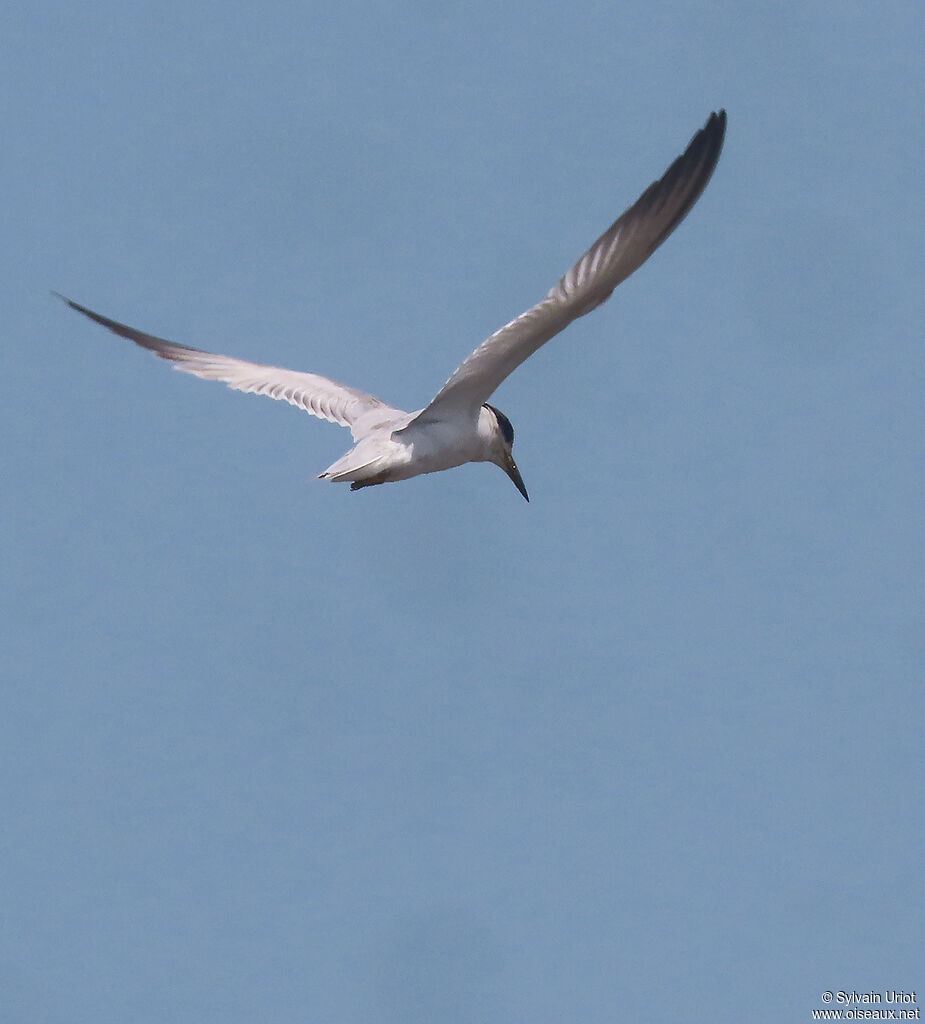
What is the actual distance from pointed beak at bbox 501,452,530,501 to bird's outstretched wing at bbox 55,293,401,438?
1.00 metres

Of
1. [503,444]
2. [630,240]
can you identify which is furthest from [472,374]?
[503,444]

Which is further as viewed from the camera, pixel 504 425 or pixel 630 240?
pixel 504 425

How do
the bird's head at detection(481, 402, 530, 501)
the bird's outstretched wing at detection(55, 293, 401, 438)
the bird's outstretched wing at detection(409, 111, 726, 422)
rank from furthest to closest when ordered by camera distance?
the bird's outstretched wing at detection(55, 293, 401, 438) < the bird's head at detection(481, 402, 530, 501) < the bird's outstretched wing at detection(409, 111, 726, 422)

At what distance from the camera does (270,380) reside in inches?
598

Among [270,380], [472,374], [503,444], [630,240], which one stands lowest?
[472,374]

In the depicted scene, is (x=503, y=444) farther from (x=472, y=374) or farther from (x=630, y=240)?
(x=630, y=240)

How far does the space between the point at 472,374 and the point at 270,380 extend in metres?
4.33

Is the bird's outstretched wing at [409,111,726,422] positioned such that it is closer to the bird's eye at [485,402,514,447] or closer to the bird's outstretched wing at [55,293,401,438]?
the bird's eye at [485,402,514,447]

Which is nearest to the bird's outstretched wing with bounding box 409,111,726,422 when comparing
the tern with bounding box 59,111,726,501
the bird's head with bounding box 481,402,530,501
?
the tern with bounding box 59,111,726,501

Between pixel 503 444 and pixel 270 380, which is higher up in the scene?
pixel 270 380

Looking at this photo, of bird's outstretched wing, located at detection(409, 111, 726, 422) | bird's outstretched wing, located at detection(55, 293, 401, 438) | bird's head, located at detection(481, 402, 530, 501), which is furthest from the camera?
bird's outstretched wing, located at detection(55, 293, 401, 438)

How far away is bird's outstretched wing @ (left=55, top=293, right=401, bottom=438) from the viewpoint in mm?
14359

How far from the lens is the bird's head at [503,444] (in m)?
12.7

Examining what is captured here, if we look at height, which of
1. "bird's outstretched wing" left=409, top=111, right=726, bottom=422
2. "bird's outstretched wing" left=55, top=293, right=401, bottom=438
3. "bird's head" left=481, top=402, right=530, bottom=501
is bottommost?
"bird's outstretched wing" left=409, top=111, right=726, bottom=422
